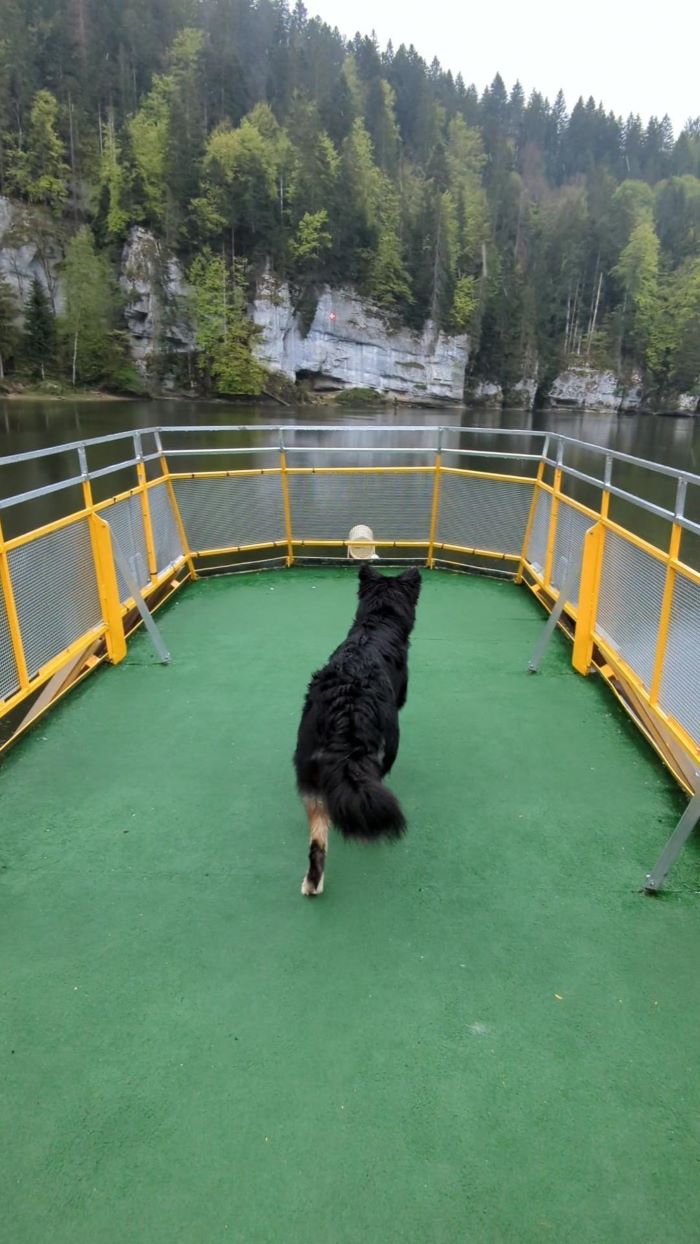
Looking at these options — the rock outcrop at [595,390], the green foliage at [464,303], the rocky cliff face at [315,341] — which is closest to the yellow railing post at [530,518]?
the rocky cliff face at [315,341]

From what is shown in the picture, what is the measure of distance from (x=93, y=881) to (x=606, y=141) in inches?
6209

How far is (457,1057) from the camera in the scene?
2133 mm

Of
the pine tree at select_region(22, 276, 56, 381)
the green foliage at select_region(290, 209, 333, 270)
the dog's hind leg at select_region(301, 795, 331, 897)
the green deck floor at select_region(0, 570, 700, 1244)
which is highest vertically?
the green foliage at select_region(290, 209, 333, 270)

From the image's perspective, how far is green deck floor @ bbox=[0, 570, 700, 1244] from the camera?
1.76 m

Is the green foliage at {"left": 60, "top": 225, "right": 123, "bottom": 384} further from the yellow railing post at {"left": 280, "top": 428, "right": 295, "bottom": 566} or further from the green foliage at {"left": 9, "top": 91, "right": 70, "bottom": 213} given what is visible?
the yellow railing post at {"left": 280, "top": 428, "right": 295, "bottom": 566}

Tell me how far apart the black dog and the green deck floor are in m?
0.51

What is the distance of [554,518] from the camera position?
6.19 meters

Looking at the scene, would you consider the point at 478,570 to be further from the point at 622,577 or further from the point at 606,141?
the point at 606,141

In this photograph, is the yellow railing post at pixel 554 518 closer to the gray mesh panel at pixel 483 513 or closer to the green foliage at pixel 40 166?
the gray mesh panel at pixel 483 513

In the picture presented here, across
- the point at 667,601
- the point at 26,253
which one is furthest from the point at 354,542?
the point at 26,253

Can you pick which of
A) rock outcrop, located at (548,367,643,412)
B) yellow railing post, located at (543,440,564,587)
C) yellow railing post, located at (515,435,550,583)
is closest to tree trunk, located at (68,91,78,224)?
rock outcrop, located at (548,367,643,412)

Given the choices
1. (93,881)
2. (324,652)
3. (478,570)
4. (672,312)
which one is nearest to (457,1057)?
(93,881)

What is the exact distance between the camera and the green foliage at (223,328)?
65.0 meters

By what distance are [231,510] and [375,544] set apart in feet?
5.73
